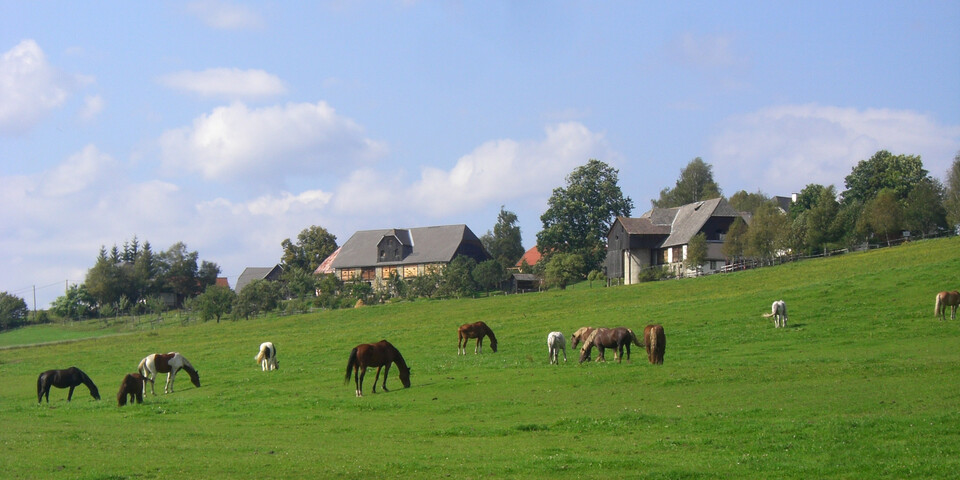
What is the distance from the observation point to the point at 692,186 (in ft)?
438

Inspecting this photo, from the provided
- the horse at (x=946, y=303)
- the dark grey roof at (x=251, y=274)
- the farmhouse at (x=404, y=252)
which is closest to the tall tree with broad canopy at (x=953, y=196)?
the horse at (x=946, y=303)

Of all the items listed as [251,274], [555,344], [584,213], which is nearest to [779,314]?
[555,344]

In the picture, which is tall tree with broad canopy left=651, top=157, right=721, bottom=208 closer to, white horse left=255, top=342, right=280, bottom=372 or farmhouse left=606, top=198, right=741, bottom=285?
farmhouse left=606, top=198, right=741, bottom=285

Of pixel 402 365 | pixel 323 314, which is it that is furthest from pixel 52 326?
pixel 402 365

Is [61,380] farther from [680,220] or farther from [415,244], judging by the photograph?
[415,244]

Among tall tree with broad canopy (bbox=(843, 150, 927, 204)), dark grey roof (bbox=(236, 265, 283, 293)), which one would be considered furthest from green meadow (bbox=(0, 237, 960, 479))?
dark grey roof (bbox=(236, 265, 283, 293))

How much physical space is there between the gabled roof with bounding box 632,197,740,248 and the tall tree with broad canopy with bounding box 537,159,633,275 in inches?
309

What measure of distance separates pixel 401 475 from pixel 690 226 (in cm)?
7646

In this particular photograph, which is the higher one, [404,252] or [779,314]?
[404,252]

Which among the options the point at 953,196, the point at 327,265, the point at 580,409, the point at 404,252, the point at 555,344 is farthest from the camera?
the point at 327,265

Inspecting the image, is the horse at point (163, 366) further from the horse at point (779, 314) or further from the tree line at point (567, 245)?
the tree line at point (567, 245)

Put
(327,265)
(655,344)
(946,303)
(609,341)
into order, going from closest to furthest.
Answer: (655,344)
(609,341)
(946,303)
(327,265)

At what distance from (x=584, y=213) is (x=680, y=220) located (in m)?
14.5

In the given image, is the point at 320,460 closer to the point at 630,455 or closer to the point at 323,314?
the point at 630,455
